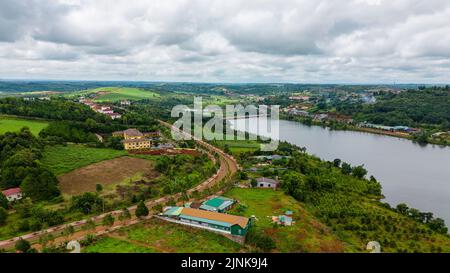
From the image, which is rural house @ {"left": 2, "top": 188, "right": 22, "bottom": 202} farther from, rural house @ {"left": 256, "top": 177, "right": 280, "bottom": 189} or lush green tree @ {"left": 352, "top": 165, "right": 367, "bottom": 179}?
lush green tree @ {"left": 352, "top": 165, "right": 367, "bottom": 179}

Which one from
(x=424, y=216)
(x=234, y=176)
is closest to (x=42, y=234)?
(x=234, y=176)

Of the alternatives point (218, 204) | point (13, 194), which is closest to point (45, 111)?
point (13, 194)

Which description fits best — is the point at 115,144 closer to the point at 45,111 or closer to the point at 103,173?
the point at 103,173

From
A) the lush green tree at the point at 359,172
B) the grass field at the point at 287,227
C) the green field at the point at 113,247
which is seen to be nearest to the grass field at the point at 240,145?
the lush green tree at the point at 359,172

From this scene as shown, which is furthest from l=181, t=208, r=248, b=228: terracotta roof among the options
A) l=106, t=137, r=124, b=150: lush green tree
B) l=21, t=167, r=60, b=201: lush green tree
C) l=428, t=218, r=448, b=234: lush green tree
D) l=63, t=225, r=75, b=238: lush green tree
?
l=106, t=137, r=124, b=150: lush green tree
